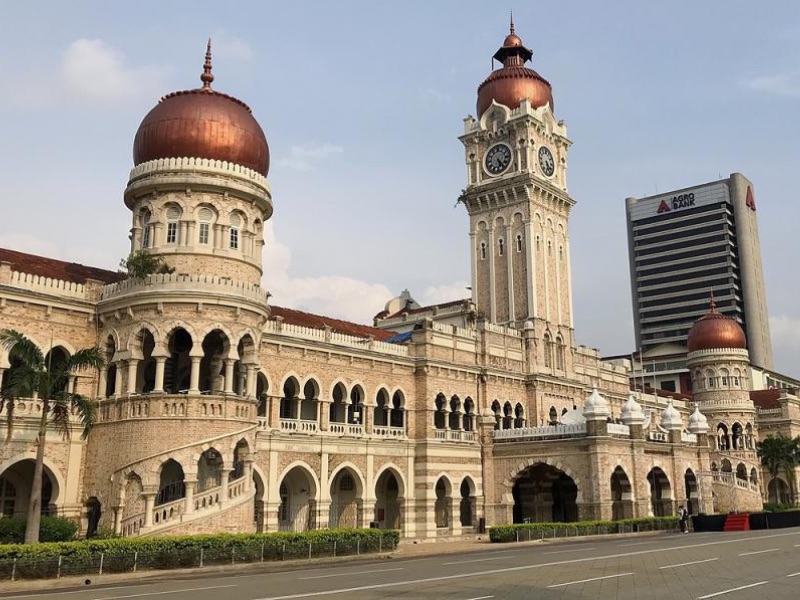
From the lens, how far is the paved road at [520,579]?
16016mm

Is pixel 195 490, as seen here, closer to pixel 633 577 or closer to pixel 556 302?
pixel 633 577

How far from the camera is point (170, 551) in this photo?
2308cm

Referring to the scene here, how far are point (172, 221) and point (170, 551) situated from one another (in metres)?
13.2

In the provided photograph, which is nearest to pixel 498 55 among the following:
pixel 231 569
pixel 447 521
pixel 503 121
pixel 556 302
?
pixel 503 121

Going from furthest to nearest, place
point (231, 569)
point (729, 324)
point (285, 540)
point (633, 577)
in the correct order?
point (729, 324) < point (285, 540) < point (231, 569) < point (633, 577)

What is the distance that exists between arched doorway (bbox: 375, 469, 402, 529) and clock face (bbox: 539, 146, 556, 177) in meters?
23.6

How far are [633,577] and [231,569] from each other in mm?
11318

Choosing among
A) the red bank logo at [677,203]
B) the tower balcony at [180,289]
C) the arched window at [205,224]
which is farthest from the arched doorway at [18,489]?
the red bank logo at [677,203]

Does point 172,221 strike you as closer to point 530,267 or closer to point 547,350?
point 530,267

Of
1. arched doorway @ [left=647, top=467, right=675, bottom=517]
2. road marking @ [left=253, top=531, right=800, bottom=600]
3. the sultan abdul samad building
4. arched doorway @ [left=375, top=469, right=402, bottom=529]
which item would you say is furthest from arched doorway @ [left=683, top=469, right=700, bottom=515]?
arched doorway @ [left=375, top=469, right=402, bottom=529]

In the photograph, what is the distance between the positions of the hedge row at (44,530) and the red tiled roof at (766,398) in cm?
6380

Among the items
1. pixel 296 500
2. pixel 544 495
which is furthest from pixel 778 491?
pixel 296 500

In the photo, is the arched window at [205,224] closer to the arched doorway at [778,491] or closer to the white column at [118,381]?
the white column at [118,381]

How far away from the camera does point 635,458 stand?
141 feet
